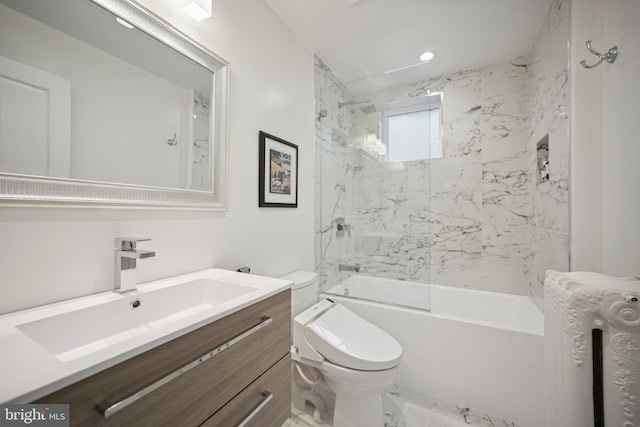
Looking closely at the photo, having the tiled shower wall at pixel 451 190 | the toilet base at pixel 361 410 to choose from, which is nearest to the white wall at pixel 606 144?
the tiled shower wall at pixel 451 190

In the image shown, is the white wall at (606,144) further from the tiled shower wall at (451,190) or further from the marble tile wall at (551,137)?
the tiled shower wall at (451,190)

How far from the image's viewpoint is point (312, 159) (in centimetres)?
221

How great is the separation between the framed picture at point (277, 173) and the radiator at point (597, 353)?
4.97 feet

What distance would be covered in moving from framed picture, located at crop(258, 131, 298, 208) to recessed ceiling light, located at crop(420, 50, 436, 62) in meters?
1.45

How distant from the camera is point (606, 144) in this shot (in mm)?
1303

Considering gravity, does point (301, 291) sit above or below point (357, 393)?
above

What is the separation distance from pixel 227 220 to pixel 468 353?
170cm

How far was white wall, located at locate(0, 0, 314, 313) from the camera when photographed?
30.4 inches

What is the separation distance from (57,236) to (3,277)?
153mm

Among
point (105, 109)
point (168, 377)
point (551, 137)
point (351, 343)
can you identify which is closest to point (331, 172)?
point (351, 343)

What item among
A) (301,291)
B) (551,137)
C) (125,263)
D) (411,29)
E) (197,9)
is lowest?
(301,291)

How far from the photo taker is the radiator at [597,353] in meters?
0.82

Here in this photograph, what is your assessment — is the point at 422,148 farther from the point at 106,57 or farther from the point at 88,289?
the point at 88,289

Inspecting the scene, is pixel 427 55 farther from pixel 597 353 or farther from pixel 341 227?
pixel 597 353
